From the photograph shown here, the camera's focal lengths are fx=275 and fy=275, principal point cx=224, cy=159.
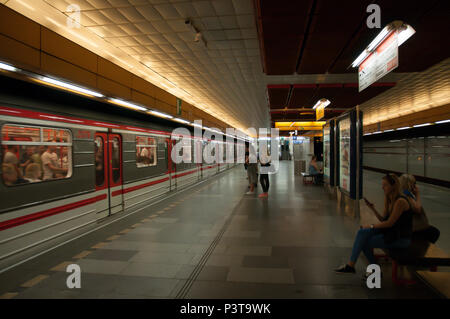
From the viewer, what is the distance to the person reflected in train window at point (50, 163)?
456cm

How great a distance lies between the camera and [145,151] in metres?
8.27

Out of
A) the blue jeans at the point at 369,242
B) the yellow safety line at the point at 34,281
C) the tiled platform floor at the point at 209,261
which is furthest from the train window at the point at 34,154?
the blue jeans at the point at 369,242

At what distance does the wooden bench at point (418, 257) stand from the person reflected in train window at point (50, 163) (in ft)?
17.0

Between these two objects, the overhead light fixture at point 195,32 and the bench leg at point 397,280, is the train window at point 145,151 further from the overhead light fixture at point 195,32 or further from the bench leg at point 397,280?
the bench leg at point 397,280

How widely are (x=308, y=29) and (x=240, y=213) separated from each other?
4.54m

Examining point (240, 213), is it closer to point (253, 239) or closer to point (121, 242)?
point (253, 239)

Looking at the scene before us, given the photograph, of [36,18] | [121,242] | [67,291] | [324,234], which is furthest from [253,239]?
[36,18]

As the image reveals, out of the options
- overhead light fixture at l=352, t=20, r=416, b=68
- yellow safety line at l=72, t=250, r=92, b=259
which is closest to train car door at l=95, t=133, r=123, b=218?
yellow safety line at l=72, t=250, r=92, b=259

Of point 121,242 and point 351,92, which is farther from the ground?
point 351,92

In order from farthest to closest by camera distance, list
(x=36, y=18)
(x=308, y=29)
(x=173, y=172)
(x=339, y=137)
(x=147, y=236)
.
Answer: (x=173, y=172)
(x=339, y=137)
(x=147, y=236)
(x=36, y=18)
(x=308, y=29)

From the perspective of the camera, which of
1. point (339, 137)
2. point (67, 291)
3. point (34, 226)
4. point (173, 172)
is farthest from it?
point (173, 172)

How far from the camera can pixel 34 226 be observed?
4363mm

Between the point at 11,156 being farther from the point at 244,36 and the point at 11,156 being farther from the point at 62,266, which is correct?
the point at 244,36

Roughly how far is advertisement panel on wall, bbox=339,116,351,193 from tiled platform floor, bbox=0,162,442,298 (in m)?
0.82
